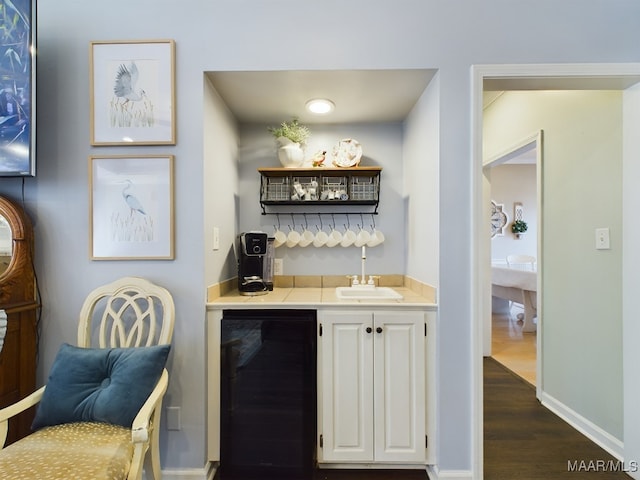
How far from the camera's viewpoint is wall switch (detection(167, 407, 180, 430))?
1.67m

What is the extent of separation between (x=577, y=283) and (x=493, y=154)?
1.49m

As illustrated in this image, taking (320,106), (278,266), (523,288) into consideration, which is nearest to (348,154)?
(320,106)

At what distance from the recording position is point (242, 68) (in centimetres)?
167

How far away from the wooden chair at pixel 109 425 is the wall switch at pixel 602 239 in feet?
8.31

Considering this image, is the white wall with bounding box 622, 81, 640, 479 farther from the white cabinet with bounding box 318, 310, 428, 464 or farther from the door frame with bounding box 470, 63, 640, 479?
the white cabinet with bounding box 318, 310, 428, 464

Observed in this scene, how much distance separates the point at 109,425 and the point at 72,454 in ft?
0.58

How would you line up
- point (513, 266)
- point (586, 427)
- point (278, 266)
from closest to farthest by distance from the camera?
1. point (586, 427)
2. point (278, 266)
3. point (513, 266)

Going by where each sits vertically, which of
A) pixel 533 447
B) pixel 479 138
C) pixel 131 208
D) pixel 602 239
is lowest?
pixel 533 447

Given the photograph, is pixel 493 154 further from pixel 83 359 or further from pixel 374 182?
pixel 83 359

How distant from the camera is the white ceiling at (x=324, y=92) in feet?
5.64

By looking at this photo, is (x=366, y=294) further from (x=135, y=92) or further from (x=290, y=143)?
(x=135, y=92)

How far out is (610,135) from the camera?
6.46 ft

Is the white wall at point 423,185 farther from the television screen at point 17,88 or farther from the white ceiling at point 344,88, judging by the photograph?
the television screen at point 17,88

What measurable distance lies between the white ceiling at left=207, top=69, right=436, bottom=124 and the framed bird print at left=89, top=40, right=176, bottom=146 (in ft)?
0.85
